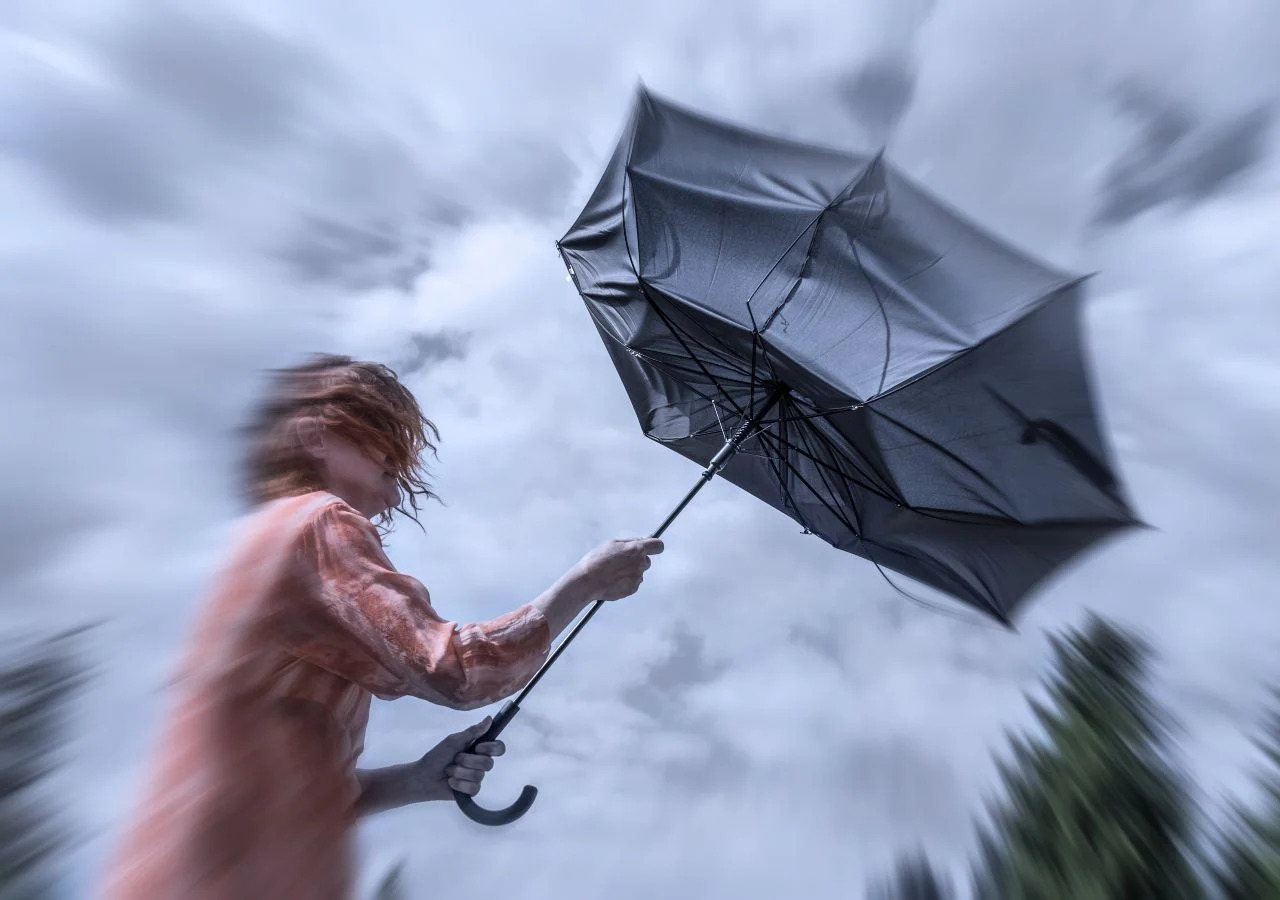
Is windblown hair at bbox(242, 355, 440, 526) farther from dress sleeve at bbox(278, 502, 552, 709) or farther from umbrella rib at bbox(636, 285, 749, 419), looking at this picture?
umbrella rib at bbox(636, 285, 749, 419)

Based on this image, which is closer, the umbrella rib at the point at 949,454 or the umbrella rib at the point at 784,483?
the umbrella rib at the point at 949,454

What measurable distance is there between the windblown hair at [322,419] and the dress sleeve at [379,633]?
0.31 meters

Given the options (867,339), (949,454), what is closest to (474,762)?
(867,339)

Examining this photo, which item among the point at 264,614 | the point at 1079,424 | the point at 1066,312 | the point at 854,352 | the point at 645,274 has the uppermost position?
the point at 1066,312

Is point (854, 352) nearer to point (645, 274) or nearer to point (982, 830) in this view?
point (645, 274)

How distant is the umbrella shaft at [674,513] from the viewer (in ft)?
7.29

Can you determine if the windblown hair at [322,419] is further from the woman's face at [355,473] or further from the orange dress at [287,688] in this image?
the orange dress at [287,688]

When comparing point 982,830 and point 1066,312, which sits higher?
point 1066,312

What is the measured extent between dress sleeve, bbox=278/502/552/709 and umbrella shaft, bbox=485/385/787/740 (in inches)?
10.1

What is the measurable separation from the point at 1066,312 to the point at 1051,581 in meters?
1.23

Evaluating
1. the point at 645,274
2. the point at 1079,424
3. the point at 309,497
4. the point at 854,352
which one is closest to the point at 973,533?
the point at 1079,424

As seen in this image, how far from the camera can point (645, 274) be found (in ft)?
12.1

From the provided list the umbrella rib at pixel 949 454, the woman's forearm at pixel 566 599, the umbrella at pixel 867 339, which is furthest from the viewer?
the umbrella rib at pixel 949 454

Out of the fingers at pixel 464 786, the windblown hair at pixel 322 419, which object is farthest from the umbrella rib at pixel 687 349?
the fingers at pixel 464 786
